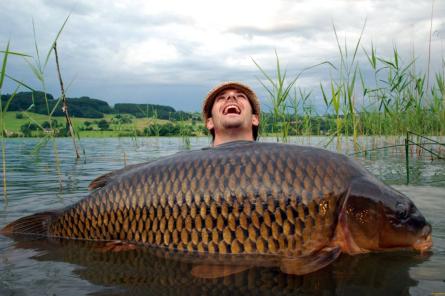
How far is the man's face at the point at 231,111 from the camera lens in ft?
17.2

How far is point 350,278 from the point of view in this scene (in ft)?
7.43

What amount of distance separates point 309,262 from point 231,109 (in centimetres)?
338

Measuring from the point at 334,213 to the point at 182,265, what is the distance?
996 mm

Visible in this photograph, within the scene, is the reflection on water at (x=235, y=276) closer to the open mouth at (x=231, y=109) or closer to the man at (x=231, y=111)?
the man at (x=231, y=111)

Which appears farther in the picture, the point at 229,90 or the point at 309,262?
the point at 229,90

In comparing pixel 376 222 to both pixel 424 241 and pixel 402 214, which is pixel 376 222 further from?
pixel 424 241

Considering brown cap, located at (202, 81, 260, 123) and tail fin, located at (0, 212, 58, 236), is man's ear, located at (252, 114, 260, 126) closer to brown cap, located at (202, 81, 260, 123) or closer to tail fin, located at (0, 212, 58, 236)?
brown cap, located at (202, 81, 260, 123)

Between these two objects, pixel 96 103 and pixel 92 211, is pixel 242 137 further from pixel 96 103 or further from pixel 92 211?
pixel 96 103

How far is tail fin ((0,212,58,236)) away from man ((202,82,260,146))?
252cm

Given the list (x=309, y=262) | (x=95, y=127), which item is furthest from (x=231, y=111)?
(x=95, y=127)

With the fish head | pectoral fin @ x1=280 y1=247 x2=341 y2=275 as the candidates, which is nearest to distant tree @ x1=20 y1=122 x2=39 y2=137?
pectoral fin @ x1=280 y1=247 x2=341 y2=275

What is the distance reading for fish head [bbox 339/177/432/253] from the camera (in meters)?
2.43

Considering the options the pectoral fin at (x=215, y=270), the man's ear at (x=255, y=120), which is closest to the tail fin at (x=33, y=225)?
the pectoral fin at (x=215, y=270)

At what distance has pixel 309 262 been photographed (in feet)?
7.54
